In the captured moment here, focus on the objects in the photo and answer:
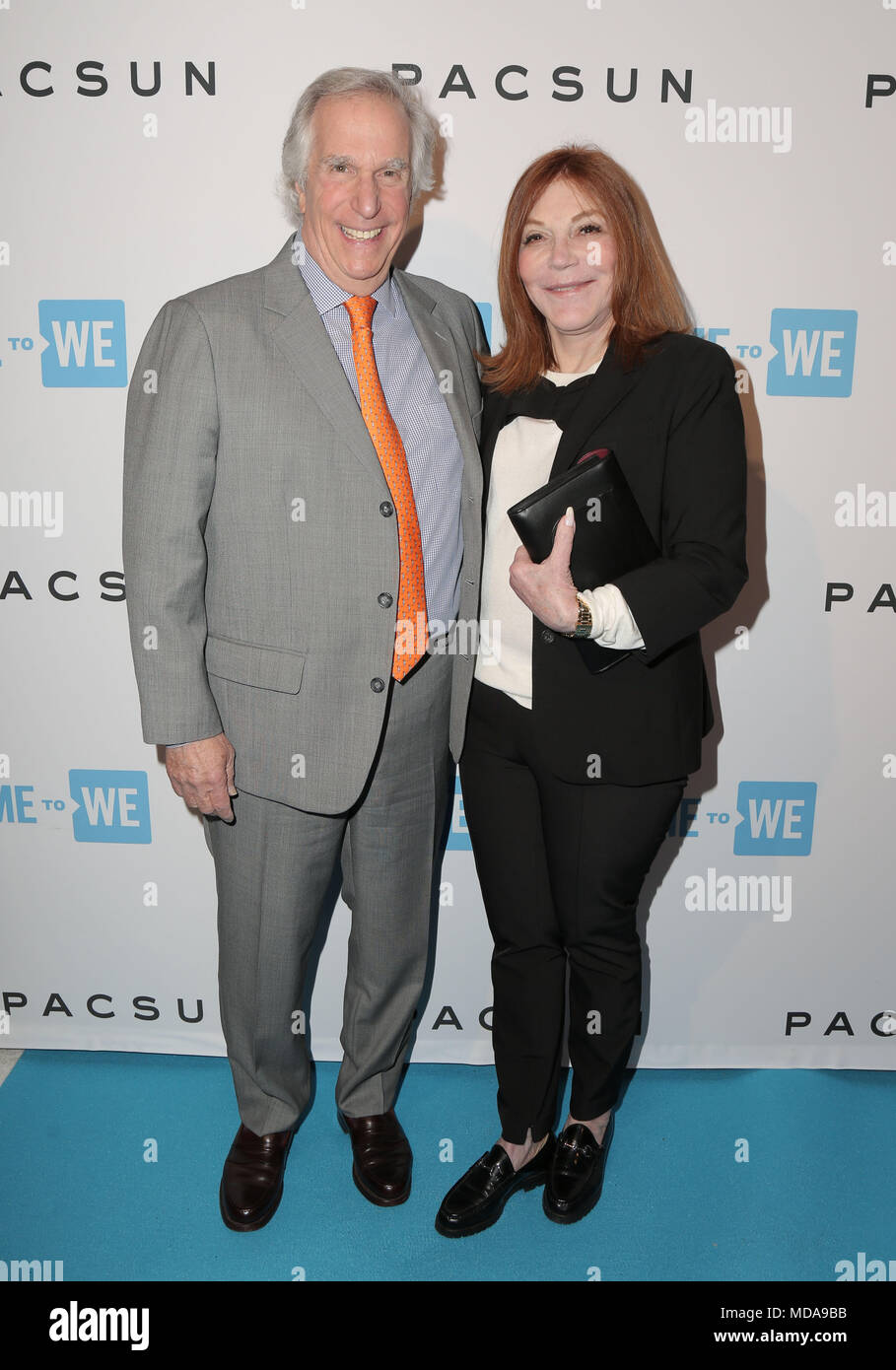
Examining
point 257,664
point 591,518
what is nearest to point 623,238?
point 591,518

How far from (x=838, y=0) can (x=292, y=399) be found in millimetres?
1421

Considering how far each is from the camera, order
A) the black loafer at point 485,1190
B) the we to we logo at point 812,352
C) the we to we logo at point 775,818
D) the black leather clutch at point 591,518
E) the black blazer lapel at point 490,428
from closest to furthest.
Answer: the black leather clutch at point 591,518 < the black blazer lapel at point 490,428 < the black loafer at point 485,1190 < the we to we logo at point 812,352 < the we to we logo at point 775,818

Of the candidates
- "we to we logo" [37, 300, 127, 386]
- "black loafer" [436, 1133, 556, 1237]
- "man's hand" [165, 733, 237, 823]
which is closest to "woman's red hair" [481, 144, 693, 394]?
"we to we logo" [37, 300, 127, 386]

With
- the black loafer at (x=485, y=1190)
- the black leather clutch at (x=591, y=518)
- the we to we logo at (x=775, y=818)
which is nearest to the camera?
the black leather clutch at (x=591, y=518)

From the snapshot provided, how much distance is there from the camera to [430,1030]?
2.71 metres

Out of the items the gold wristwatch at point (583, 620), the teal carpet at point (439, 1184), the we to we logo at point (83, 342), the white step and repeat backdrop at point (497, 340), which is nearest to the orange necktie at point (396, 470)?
the gold wristwatch at point (583, 620)

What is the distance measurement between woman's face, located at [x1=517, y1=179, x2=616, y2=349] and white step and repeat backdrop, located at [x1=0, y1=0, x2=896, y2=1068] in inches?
16.0

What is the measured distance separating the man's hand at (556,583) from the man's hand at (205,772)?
2.11 ft

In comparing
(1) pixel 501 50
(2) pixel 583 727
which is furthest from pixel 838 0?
(2) pixel 583 727

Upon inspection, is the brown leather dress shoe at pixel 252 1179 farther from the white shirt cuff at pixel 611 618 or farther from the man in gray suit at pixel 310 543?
the white shirt cuff at pixel 611 618

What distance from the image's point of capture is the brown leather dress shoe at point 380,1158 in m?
2.19

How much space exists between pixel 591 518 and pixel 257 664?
0.66m

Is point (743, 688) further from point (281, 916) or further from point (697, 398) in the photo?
point (281, 916)

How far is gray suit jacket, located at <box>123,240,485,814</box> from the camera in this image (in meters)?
1.79
